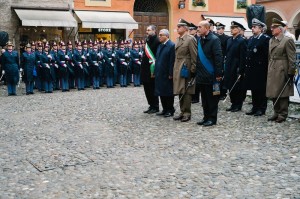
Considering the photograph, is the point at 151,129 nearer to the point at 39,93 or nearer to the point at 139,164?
the point at 139,164

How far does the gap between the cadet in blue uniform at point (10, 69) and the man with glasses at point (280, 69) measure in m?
9.53

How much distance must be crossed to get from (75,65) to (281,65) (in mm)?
9559

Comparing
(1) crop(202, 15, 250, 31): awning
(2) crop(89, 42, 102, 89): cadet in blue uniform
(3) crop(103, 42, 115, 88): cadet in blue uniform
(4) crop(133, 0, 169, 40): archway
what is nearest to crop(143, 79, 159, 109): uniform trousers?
(2) crop(89, 42, 102, 89): cadet in blue uniform

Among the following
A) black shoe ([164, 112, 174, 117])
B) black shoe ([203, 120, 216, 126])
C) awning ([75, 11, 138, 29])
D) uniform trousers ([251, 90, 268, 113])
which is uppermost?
awning ([75, 11, 138, 29])

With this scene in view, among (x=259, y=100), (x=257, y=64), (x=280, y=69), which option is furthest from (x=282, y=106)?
(x=257, y=64)

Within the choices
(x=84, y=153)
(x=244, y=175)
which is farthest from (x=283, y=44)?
(x=84, y=153)

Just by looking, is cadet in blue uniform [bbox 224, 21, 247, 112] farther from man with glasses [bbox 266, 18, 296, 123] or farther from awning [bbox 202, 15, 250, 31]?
awning [bbox 202, 15, 250, 31]

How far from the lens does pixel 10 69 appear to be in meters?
14.8

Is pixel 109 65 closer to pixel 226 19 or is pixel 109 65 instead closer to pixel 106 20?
pixel 106 20

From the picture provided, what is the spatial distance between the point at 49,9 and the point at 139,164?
1606 cm

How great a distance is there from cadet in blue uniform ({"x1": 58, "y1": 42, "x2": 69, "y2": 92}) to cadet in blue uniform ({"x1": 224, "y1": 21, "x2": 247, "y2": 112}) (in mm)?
7433

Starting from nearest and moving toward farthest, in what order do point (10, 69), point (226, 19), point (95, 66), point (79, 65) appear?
point (10, 69) < point (79, 65) < point (95, 66) < point (226, 19)

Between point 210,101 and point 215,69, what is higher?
point 215,69

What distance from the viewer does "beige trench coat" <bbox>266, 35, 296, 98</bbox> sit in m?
8.27
